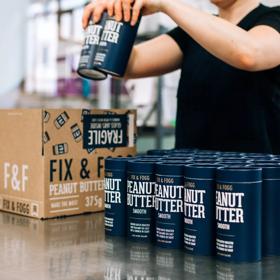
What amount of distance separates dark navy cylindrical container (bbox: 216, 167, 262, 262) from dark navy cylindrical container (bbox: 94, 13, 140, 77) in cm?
56

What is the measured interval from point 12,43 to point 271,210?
443cm

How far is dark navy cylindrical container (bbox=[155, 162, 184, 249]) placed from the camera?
3.50 feet

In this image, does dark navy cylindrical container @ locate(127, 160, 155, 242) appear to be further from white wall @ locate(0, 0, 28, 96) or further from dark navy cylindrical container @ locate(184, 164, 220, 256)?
white wall @ locate(0, 0, 28, 96)

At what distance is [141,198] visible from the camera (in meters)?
1.14

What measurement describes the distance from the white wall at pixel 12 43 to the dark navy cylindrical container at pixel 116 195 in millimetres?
3958

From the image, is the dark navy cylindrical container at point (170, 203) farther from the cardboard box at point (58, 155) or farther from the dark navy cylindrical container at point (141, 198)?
the cardboard box at point (58, 155)

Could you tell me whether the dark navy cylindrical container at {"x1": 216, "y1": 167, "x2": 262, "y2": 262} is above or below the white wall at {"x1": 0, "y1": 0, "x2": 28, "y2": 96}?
below

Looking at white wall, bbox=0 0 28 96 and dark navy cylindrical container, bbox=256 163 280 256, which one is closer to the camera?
dark navy cylindrical container, bbox=256 163 280 256

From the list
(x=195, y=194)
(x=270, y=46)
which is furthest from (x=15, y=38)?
(x=195, y=194)

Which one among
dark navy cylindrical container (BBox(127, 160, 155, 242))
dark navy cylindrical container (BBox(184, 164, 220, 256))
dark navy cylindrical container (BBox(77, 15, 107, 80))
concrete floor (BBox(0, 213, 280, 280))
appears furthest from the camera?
dark navy cylindrical container (BBox(77, 15, 107, 80))

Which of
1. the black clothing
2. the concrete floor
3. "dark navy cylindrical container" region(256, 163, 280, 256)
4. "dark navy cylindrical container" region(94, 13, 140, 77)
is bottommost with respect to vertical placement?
the concrete floor

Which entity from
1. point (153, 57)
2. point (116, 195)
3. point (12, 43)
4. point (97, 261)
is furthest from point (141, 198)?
point (12, 43)

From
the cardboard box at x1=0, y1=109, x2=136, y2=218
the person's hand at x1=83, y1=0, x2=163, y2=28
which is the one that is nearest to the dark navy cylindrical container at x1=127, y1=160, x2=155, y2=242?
the cardboard box at x1=0, y1=109, x2=136, y2=218

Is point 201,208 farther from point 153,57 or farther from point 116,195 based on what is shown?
point 153,57
